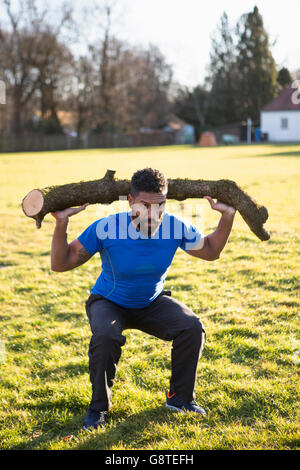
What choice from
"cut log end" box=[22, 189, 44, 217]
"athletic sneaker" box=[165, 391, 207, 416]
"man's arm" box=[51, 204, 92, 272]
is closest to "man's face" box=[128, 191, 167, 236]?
"man's arm" box=[51, 204, 92, 272]

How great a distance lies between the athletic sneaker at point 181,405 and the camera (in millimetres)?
3230

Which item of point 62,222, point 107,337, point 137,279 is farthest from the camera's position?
point 137,279

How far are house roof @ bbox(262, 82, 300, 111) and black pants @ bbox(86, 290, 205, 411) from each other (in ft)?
175

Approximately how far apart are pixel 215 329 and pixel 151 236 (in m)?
1.75

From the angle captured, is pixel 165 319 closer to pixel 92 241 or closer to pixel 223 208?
pixel 92 241

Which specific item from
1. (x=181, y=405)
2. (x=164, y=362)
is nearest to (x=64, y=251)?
(x=181, y=405)

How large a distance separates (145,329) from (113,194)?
1.05 meters

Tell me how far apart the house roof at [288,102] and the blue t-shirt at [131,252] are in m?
53.3

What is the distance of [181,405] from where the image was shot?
3264mm

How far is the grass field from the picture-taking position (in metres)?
3.03

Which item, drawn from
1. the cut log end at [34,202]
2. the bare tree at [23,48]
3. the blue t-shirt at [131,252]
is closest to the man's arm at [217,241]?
the blue t-shirt at [131,252]

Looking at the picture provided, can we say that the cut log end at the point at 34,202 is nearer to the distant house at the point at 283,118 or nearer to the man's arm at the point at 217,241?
the man's arm at the point at 217,241

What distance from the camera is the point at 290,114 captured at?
53625mm

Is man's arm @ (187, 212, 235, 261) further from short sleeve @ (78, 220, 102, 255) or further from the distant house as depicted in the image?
the distant house
